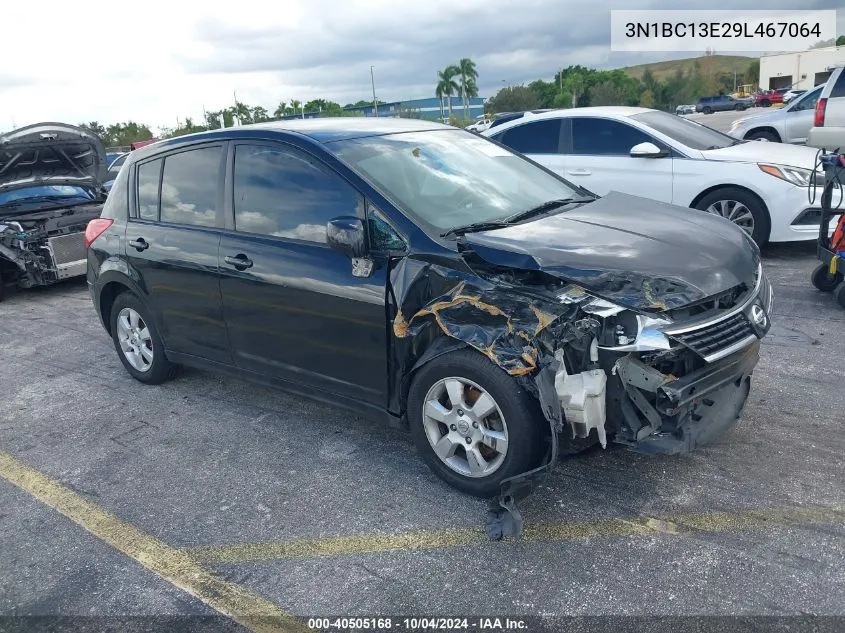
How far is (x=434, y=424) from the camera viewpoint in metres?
3.47

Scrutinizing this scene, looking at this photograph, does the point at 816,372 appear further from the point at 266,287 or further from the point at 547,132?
the point at 547,132

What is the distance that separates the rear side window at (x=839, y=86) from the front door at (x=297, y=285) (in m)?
A: 10.2

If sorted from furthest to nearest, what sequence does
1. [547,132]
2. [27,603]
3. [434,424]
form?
[547,132]
[434,424]
[27,603]

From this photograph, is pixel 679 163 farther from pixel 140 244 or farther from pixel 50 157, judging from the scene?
pixel 50 157

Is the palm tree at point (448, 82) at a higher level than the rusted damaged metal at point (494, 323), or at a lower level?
higher

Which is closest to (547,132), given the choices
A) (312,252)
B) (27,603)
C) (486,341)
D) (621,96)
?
(312,252)

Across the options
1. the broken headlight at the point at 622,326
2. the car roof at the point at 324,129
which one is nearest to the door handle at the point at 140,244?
the car roof at the point at 324,129

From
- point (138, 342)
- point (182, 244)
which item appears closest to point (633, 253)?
point (182, 244)

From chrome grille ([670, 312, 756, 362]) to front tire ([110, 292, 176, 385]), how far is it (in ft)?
11.9

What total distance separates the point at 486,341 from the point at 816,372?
9.01 feet

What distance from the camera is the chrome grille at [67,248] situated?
337 inches

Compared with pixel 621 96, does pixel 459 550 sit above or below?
below

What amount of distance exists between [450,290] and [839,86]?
10.5 metres

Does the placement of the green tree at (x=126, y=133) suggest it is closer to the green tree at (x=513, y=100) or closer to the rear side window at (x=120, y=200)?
the green tree at (x=513, y=100)
